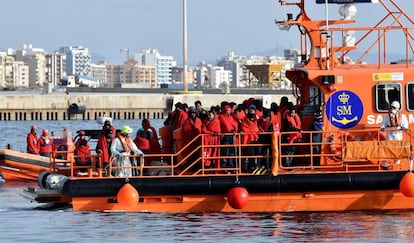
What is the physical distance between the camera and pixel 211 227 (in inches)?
712

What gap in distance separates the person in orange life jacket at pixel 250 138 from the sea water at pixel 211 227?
32.9 inches

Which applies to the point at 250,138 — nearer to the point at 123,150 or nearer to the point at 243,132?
the point at 243,132

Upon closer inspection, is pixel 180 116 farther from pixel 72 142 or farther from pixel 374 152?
pixel 72 142

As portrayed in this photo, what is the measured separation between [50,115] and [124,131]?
5982 cm

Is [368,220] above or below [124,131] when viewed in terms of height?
below

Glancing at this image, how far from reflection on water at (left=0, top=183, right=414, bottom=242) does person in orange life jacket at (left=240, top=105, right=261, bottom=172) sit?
0.82 metres

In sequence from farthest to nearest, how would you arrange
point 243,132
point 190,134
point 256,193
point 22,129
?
point 22,129
point 190,134
point 243,132
point 256,193

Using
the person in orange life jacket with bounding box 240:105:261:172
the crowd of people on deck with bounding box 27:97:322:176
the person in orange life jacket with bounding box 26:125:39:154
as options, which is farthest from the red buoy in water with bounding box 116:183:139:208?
the person in orange life jacket with bounding box 26:125:39:154

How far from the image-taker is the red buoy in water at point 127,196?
18.5m

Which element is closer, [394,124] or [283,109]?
[394,124]

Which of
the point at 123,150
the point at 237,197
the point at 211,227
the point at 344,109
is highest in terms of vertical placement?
the point at 344,109

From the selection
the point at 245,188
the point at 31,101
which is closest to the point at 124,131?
the point at 245,188

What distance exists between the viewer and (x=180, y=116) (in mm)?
20922

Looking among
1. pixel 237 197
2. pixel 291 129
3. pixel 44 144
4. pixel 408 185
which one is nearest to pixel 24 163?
pixel 44 144
